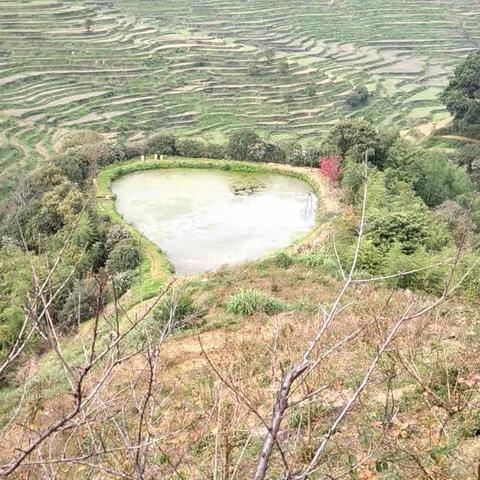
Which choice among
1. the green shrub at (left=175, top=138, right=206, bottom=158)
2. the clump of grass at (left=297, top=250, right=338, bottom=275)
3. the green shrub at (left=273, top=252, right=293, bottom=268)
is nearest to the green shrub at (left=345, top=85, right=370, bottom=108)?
the green shrub at (left=175, top=138, right=206, bottom=158)

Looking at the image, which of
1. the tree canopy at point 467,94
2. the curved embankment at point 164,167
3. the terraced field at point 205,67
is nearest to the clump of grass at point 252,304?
the curved embankment at point 164,167

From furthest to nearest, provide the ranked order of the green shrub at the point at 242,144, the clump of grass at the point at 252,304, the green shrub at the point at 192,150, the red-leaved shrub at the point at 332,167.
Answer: the green shrub at the point at 192,150, the green shrub at the point at 242,144, the red-leaved shrub at the point at 332,167, the clump of grass at the point at 252,304

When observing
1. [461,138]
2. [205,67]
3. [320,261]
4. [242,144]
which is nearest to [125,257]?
[320,261]

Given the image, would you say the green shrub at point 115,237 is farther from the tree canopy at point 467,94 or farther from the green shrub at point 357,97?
the green shrub at point 357,97

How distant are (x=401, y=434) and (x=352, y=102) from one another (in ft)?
102

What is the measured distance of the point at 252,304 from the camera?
7871 millimetres

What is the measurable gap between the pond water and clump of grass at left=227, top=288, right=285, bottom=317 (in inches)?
100

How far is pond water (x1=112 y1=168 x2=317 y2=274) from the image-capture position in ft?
37.2

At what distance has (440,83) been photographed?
3722 cm

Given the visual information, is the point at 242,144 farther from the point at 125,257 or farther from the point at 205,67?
the point at 205,67

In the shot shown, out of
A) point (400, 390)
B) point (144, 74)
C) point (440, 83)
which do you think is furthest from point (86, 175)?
point (440, 83)

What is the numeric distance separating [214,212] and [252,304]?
5.12 m

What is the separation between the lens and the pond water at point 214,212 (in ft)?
37.2

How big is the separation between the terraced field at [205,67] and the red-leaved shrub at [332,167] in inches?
533
